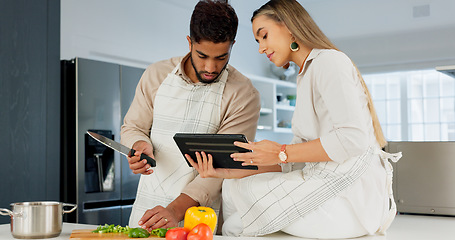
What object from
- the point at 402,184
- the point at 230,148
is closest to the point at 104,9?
the point at 402,184

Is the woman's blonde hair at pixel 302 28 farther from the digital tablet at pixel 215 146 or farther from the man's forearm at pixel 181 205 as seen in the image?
the man's forearm at pixel 181 205

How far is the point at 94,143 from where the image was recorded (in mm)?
3268

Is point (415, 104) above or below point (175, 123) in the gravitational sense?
above

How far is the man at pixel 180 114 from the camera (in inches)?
76.2

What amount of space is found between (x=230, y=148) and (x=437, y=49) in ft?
→ 15.1

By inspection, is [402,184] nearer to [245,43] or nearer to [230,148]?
[230,148]

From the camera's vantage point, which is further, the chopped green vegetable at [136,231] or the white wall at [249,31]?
the white wall at [249,31]

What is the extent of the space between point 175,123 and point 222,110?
0.19m

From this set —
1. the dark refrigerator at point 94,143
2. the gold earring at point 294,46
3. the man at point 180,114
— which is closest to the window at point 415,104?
the dark refrigerator at point 94,143

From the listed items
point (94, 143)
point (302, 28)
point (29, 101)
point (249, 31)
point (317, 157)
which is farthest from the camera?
point (249, 31)

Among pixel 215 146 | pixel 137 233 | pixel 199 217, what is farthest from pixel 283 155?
pixel 137 233

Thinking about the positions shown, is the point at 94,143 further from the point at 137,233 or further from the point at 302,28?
the point at 302,28

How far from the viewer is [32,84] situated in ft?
9.55

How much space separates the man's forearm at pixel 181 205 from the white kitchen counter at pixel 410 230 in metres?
0.27
